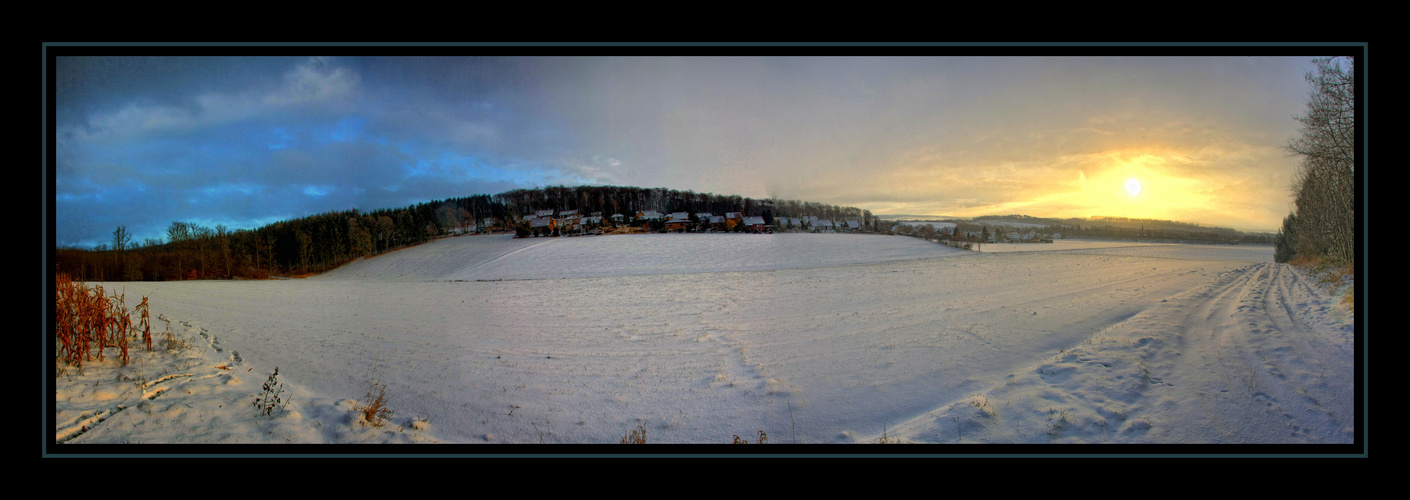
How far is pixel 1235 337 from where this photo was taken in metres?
3.54

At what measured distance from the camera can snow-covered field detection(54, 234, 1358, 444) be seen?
2.39 meters

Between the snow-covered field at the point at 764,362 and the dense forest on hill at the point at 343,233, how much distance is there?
37 centimetres

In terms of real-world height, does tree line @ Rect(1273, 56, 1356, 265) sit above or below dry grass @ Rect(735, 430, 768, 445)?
above

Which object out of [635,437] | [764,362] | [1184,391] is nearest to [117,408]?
[635,437]

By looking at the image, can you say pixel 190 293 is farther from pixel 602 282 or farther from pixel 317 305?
pixel 602 282

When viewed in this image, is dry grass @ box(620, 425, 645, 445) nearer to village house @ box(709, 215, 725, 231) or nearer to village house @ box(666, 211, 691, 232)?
village house @ box(666, 211, 691, 232)

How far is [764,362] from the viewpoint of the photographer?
4.08 meters

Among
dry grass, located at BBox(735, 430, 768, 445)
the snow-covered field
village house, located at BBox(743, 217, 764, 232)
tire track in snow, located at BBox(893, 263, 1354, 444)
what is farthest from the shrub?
village house, located at BBox(743, 217, 764, 232)

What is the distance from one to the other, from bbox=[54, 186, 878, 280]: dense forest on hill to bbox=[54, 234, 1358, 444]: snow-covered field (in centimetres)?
37

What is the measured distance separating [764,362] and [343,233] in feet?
22.1

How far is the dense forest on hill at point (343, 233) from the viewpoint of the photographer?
389 cm
